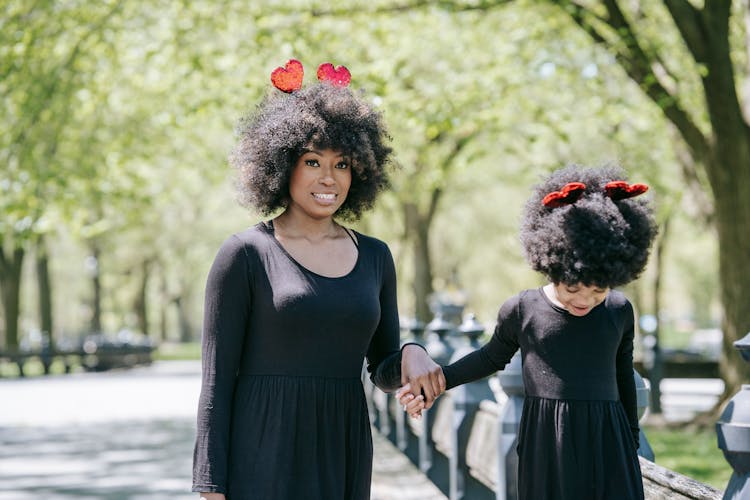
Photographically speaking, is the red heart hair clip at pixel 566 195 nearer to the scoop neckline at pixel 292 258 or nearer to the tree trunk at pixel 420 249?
the scoop neckline at pixel 292 258

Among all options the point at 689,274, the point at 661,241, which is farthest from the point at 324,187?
the point at 689,274

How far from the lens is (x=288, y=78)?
3.57 m

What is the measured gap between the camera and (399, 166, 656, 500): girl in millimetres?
3500

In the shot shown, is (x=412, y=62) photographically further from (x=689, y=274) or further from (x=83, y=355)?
(x=689, y=274)

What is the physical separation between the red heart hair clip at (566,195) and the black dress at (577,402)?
0.31 m

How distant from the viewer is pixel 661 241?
90.8 feet

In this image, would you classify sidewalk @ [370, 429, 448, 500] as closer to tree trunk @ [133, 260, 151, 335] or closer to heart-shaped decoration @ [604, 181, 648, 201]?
heart-shaped decoration @ [604, 181, 648, 201]

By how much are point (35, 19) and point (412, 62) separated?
8.19 meters

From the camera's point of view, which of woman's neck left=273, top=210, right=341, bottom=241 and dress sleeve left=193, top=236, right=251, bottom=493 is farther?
woman's neck left=273, top=210, right=341, bottom=241

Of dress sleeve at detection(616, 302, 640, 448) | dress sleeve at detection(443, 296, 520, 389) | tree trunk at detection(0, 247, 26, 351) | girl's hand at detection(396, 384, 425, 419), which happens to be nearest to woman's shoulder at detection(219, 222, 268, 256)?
girl's hand at detection(396, 384, 425, 419)

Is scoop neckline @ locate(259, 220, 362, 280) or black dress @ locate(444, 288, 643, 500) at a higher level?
scoop neckline @ locate(259, 220, 362, 280)

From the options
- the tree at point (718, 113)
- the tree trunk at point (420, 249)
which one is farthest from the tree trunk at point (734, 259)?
the tree trunk at point (420, 249)

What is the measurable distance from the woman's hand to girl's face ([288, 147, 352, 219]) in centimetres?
55

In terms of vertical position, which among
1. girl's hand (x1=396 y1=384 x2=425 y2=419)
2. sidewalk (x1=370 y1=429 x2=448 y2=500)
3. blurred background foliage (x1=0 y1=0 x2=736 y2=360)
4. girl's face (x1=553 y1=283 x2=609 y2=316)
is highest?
blurred background foliage (x1=0 y1=0 x2=736 y2=360)
